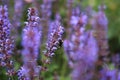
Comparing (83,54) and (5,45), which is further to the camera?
(5,45)

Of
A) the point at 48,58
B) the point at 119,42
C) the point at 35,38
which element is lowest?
the point at 119,42

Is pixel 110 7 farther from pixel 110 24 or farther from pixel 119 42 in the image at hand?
pixel 119 42

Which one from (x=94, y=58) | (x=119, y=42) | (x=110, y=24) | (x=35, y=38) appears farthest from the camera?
(x=110, y=24)

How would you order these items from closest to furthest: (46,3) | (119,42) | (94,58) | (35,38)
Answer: (94,58), (35,38), (46,3), (119,42)

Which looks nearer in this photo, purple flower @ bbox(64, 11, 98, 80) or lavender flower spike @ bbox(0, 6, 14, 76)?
purple flower @ bbox(64, 11, 98, 80)

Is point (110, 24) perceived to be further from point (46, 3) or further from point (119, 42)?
point (46, 3)

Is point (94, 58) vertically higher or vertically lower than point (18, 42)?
higher

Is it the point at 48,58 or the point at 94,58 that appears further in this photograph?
the point at 48,58

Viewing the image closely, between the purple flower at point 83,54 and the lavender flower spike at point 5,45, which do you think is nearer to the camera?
the purple flower at point 83,54

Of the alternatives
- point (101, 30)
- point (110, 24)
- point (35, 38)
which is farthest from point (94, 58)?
point (110, 24)
